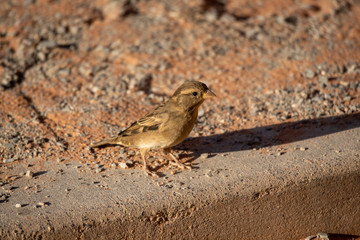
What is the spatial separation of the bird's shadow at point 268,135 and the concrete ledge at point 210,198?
111 millimetres

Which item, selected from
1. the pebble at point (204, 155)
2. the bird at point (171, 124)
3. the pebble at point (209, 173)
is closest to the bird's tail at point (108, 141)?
the bird at point (171, 124)

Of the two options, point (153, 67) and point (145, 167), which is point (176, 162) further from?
point (153, 67)

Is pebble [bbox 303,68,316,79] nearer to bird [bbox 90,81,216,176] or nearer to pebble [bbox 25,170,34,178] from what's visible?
bird [bbox 90,81,216,176]

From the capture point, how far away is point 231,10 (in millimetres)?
9297

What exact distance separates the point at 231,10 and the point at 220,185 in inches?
234

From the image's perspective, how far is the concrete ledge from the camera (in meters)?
3.84

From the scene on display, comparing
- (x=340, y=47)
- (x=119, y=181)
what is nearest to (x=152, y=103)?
(x=119, y=181)

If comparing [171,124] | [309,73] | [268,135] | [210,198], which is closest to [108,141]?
[171,124]

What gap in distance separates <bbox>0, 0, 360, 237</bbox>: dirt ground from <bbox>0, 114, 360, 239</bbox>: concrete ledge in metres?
0.27

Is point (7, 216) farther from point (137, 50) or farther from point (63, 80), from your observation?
point (137, 50)

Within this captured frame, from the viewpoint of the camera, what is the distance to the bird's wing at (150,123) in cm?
471

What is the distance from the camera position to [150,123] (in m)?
4.76

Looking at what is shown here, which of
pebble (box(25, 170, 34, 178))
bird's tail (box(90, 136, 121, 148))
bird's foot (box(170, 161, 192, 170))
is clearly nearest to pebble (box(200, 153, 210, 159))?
bird's foot (box(170, 161, 192, 170))

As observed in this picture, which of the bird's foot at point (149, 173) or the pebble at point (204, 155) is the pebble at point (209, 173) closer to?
the pebble at point (204, 155)
